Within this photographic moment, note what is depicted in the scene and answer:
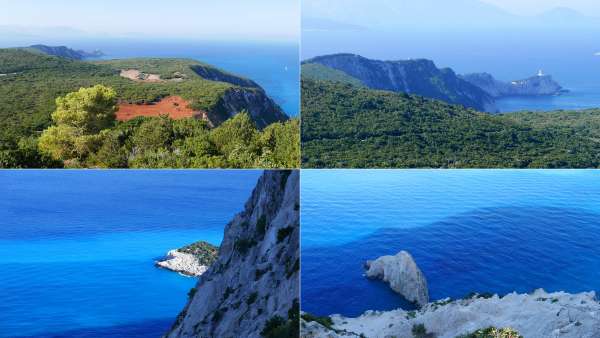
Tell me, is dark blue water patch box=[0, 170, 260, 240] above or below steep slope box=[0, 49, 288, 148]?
below

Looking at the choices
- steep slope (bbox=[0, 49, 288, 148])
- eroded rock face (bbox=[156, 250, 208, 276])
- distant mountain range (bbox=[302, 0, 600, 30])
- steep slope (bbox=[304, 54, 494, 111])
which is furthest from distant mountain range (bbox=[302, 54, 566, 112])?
eroded rock face (bbox=[156, 250, 208, 276])

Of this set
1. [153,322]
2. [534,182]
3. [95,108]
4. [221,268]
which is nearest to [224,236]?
[221,268]

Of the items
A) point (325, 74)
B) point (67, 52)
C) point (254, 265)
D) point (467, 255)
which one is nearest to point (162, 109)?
point (67, 52)

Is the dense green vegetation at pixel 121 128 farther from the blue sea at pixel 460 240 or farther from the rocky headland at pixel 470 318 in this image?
the rocky headland at pixel 470 318

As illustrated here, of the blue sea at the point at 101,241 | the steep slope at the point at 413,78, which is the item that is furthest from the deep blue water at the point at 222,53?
the steep slope at the point at 413,78

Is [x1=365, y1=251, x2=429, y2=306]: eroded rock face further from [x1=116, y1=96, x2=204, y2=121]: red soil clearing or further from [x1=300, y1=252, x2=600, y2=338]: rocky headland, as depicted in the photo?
[x1=116, y1=96, x2=204, y2=121]: red soil clearing

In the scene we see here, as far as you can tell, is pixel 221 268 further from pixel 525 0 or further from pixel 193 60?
pixel 525 0
